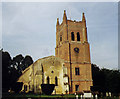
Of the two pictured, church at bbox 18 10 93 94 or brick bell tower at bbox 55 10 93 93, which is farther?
brick bell tower at bbox 55 10 93 93

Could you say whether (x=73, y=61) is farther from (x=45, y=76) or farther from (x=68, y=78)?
(x=45, y=76)

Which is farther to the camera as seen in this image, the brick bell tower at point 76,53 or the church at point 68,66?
the brick bell tower at point 76,53

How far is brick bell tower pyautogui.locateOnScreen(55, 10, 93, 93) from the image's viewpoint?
33625 mm

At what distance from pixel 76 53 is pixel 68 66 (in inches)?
157

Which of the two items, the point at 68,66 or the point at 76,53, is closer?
the point at 68,66

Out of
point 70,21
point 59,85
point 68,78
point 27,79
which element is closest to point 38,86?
point 59,85

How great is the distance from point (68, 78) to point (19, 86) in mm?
10606

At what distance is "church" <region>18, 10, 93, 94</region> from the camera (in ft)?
104

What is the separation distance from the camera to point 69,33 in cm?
3656

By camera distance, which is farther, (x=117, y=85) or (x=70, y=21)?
(x=70, y=21)

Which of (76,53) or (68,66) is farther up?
(76,53)

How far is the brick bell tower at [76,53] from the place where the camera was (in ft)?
110

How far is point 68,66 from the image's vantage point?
33.7 m

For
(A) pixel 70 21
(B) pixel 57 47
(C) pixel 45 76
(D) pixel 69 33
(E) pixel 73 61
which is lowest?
(C) pixel 45 76
